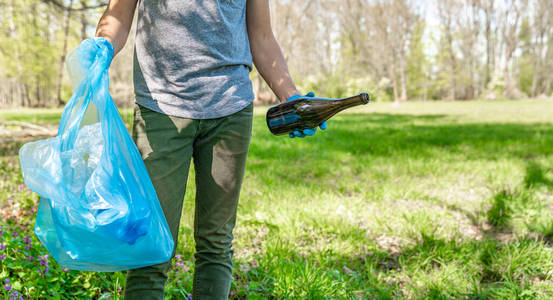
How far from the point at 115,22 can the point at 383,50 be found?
113 feet

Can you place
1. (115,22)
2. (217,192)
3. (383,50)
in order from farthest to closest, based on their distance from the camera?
1. (383,50)
2. (217,192)
3. (115,22)

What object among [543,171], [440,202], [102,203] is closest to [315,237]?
[440,202]

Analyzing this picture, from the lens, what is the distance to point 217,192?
1.48 m

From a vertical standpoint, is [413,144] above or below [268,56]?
below

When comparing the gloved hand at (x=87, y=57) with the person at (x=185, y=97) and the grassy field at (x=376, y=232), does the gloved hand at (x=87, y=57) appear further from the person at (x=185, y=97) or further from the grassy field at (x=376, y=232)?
the grassy field at (x=376, y=232)

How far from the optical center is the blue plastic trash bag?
113 cm

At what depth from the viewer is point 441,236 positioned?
9.53 ft

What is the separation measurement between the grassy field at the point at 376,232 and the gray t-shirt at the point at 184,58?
1.11 meters

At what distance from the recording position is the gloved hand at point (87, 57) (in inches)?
48.1

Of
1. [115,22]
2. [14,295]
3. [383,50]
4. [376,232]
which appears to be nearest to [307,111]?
[115,22]

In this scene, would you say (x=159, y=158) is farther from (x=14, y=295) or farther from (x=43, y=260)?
(x=43, y=260)

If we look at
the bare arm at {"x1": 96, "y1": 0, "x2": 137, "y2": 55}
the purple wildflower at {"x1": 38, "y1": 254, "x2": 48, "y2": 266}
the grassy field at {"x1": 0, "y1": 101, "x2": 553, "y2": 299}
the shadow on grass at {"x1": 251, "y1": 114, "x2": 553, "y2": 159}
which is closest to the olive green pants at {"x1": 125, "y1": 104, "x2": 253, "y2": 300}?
the bare arm at {"x1": 96, "y1": 0, "x2": 137, "y2": 55}

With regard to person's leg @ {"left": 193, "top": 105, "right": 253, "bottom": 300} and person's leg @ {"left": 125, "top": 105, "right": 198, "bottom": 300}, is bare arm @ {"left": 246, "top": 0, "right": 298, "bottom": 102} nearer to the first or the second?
person's leg @ {"left": 193, "top": 105, "right": 253, "bottom": 300}

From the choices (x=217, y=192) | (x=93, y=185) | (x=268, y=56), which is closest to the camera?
(x=93, y=185)
